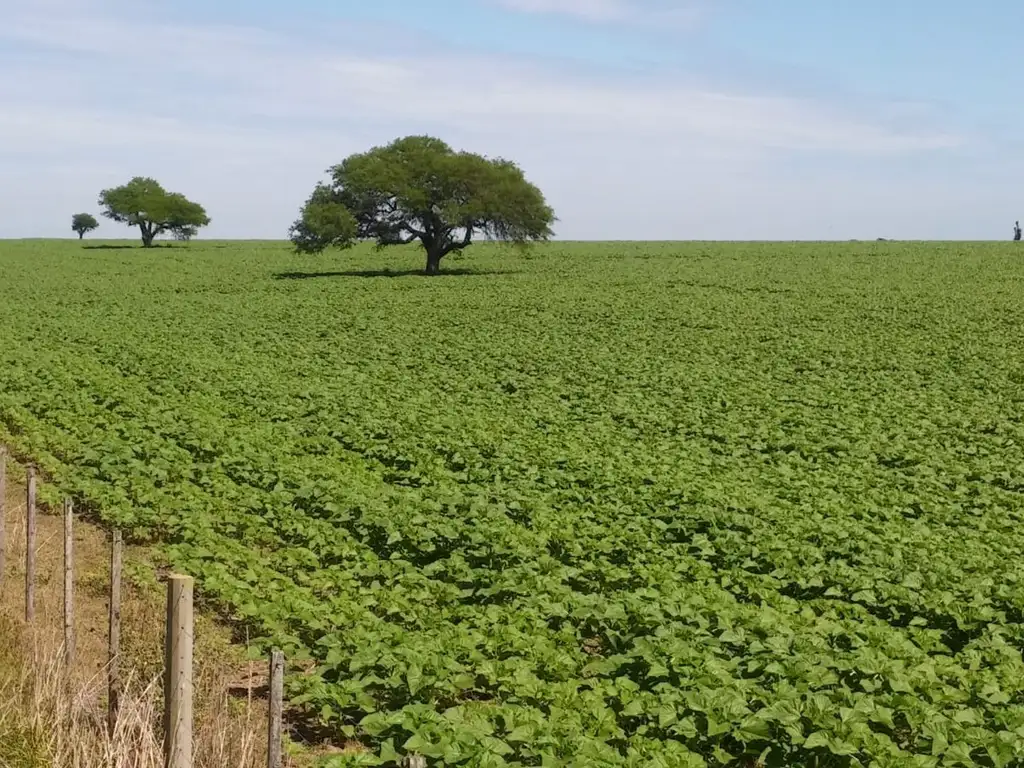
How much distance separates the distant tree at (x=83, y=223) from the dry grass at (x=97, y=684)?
170m

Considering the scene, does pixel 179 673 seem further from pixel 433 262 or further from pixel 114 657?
pixel 433 262

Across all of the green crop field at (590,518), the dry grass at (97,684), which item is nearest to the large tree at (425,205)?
the green crop field at (590,518)

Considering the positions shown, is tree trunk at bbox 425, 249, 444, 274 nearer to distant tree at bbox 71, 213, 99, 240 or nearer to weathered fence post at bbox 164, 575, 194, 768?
weathered fence post at bbox 164, 575, 194, 768

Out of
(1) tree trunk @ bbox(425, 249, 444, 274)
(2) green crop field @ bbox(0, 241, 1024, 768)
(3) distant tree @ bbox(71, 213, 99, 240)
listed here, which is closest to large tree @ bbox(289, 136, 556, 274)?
(1) tree trunk @ bbox(425, 249, 444, 274)

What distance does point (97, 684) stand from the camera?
7.03 meters

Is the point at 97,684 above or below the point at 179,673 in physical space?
below

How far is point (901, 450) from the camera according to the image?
16.4 m

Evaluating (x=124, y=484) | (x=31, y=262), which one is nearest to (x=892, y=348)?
(x=124, y=484)

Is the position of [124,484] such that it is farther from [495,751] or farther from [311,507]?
[495,751]

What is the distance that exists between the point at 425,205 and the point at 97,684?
167 ft

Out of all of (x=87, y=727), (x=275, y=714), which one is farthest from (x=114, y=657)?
(x=275, y=714)

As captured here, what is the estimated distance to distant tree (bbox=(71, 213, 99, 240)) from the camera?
551 feet

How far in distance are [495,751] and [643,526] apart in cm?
578

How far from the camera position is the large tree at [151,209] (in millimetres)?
109188
